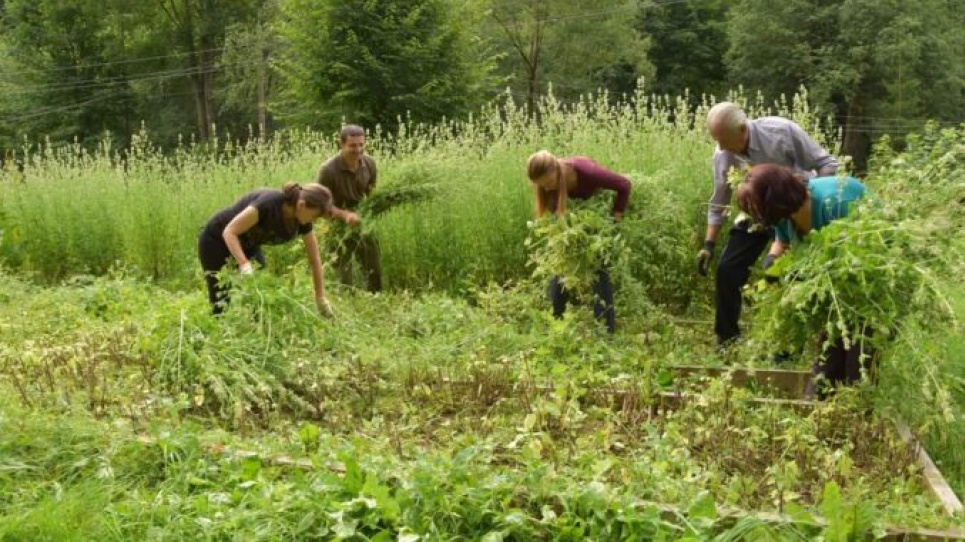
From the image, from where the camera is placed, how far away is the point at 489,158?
8.42 meters

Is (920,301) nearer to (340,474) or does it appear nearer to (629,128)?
(340,474)

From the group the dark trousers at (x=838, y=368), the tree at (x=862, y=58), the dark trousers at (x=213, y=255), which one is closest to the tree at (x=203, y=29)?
the tree at (x=862, y=58)

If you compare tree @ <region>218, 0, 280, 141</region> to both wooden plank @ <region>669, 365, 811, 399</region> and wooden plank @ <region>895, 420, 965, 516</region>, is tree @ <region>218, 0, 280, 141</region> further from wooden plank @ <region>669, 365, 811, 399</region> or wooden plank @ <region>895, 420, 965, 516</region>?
wooden plank @ <region>895, 420, 965, 516</region>

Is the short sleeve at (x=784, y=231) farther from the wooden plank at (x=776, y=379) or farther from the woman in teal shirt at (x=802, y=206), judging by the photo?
the wooden plank at (x=776, y=379)

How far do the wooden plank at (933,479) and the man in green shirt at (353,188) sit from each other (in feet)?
14.5

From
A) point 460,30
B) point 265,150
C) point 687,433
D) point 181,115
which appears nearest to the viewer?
point 687,433

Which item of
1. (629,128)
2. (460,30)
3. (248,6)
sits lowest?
(629,128)

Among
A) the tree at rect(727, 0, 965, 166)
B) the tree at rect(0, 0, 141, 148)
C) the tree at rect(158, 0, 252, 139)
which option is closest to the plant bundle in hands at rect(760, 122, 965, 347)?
the tree at rect(727, 0, 965, 166)

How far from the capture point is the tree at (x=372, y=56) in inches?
678

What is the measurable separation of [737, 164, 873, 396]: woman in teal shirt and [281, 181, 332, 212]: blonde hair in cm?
241

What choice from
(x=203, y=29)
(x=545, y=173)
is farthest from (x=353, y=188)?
(x=203, y=29)

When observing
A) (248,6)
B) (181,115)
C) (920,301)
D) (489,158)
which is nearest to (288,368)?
(920,301)

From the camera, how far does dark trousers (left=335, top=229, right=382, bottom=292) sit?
7262 millimetres

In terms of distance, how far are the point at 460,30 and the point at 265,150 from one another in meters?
9.67
